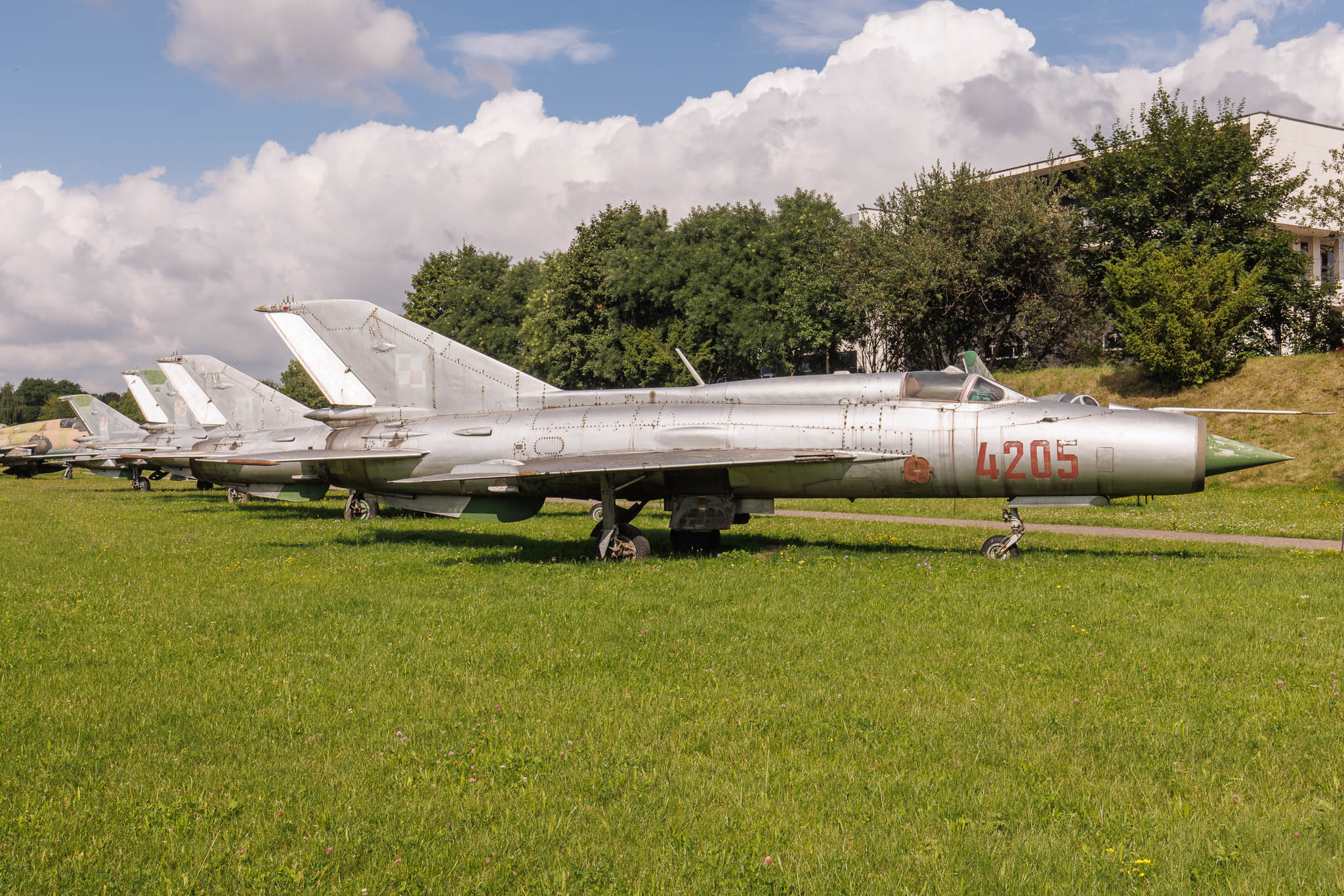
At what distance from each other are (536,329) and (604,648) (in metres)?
55.1

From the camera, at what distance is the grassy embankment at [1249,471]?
22.8m

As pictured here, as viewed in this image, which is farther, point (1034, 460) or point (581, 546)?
point (581, 546)

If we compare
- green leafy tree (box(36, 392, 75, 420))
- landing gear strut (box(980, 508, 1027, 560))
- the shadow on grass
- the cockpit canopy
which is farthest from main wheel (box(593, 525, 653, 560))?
green leafy tree (box(36, 392, 75, 420))

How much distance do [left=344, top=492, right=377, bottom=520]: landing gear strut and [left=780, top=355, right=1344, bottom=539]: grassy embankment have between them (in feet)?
40.1

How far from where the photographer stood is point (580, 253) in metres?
60.3

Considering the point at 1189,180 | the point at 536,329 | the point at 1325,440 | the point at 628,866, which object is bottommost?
the point at 628,866

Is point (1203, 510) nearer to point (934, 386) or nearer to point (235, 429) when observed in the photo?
point (934, 386)

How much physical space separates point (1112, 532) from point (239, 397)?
2792 cm

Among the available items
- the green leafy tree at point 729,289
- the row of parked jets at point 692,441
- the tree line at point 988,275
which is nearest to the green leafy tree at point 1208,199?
the tree line at point 988,275

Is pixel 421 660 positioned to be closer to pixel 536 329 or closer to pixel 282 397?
pixel 282 397

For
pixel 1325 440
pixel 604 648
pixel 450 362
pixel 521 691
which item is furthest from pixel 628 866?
pixel 1325 440

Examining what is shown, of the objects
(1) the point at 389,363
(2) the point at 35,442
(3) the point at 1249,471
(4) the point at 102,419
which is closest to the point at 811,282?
(3) the point at 1249,471

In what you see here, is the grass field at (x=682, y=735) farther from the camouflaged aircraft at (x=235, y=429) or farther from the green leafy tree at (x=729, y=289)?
the green leafy tree at (x=729, y=289)

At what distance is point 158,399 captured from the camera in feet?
126
